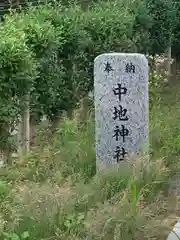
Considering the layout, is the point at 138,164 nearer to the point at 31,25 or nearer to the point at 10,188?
the point at 10,188

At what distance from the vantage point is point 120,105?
543 centimetres

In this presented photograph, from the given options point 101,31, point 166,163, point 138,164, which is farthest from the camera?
point 101,31

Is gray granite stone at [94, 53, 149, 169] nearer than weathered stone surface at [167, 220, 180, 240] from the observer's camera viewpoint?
No

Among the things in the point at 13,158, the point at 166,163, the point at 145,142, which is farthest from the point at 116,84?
the point at 13,158

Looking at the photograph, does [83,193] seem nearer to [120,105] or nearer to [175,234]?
[175,234]

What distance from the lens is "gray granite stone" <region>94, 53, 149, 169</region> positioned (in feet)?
17.8

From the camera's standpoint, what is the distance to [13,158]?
608 centimetres

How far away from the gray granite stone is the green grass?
0.28 meters

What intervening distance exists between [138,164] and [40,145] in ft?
→ 5.31

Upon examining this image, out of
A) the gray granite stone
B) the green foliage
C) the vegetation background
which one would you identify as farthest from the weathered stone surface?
the green foliage

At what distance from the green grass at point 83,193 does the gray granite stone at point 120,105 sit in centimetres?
28

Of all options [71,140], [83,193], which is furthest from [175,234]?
[71,140]

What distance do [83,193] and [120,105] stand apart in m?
1.21

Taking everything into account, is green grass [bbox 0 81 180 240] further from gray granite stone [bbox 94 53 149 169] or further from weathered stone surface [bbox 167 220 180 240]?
gray granite stone [bbox 94 53 149 169]
